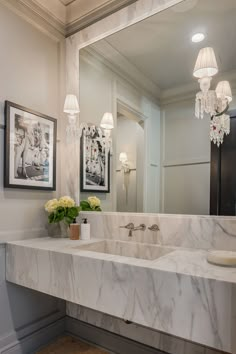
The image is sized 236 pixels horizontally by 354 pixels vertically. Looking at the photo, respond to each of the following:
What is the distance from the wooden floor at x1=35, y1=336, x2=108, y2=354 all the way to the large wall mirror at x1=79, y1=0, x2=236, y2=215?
1.04 metres

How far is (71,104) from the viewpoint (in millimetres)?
1964

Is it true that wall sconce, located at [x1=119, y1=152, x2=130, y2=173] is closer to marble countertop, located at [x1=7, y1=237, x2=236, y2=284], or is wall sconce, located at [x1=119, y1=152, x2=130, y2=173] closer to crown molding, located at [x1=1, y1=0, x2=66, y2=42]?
marble countertop, located at [x1=7, y1=237, x2=236, y2=284]

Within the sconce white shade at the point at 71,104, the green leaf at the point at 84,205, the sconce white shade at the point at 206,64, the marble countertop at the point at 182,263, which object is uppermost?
the sconce white shade at the point at 206,64

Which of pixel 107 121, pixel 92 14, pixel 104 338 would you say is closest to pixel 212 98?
pixel 107 121

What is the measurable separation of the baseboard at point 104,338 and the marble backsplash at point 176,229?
0.71 metres

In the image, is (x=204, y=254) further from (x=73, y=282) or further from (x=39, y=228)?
(x=39, y=228)

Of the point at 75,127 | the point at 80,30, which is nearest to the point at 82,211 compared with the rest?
the point at 75,127

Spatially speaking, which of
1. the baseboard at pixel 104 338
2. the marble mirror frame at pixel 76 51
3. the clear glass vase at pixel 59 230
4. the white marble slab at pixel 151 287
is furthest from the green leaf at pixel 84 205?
the baseboard at pixel 104 338

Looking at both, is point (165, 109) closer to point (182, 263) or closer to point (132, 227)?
point (132, 227)

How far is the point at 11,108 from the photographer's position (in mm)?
1678

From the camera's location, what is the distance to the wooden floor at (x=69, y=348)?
178 cm

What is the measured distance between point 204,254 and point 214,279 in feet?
1.39

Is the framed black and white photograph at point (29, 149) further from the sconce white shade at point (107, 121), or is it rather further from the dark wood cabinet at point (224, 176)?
the dark wood cabinet at point (224, 176)

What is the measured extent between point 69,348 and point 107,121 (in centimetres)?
174
